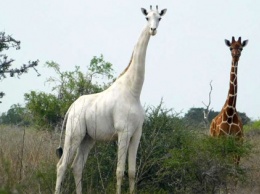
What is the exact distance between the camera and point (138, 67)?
8141 millimetres

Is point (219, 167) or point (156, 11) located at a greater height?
point (156, 11)

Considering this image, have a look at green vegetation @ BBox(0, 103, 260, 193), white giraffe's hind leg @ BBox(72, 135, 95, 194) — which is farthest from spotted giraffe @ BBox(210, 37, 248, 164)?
white giraffe's hind leg @ BBox(72, 135, 95, 194)

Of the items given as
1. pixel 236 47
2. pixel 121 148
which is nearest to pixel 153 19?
pixel 121 148

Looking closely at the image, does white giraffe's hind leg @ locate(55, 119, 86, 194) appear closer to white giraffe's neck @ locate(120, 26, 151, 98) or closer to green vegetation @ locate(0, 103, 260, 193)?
green vegetation @ locate(0, 103, 260, 193)

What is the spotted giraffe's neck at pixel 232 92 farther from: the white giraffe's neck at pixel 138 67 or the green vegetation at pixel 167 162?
the white giraffe's neck at pixel 138 67

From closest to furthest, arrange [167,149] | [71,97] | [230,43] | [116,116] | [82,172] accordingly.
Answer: [116,116]
[82,172]
[167,149]
[230,43]
[71,97]

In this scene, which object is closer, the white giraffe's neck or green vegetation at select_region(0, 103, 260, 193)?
the white giraffe's neck

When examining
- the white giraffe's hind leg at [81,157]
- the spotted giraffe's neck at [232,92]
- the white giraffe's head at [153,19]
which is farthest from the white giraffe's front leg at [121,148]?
the spotted giraffe's neck at [232,92]

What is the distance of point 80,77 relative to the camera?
1689cm

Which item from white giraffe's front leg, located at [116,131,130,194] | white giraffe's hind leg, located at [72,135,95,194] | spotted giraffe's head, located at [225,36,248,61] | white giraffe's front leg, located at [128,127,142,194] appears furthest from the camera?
spotted giraffe's head, located at [225,36,248,61]

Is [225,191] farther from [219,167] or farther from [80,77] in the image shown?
[80,77]

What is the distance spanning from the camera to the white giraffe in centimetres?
789

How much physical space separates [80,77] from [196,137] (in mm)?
7391

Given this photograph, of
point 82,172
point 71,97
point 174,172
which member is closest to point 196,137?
point 174,172
